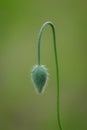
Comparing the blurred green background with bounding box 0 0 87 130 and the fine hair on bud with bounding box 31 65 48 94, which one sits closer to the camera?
the fine hair on bud with bounding box 31 65 48 94

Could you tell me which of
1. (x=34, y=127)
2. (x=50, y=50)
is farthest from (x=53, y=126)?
(x=50, y=50)

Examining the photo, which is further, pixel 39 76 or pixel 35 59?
pixel 35 59

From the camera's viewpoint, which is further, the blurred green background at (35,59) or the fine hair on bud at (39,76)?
the blurred green background at (35,59)

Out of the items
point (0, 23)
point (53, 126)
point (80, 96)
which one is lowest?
point (53, 126)

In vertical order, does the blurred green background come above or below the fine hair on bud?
above

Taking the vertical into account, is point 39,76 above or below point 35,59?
below

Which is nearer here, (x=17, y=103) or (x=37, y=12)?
(x=17, y=103)

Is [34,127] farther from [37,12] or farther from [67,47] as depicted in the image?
[37,12]

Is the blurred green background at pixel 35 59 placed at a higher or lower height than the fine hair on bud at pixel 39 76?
higher
